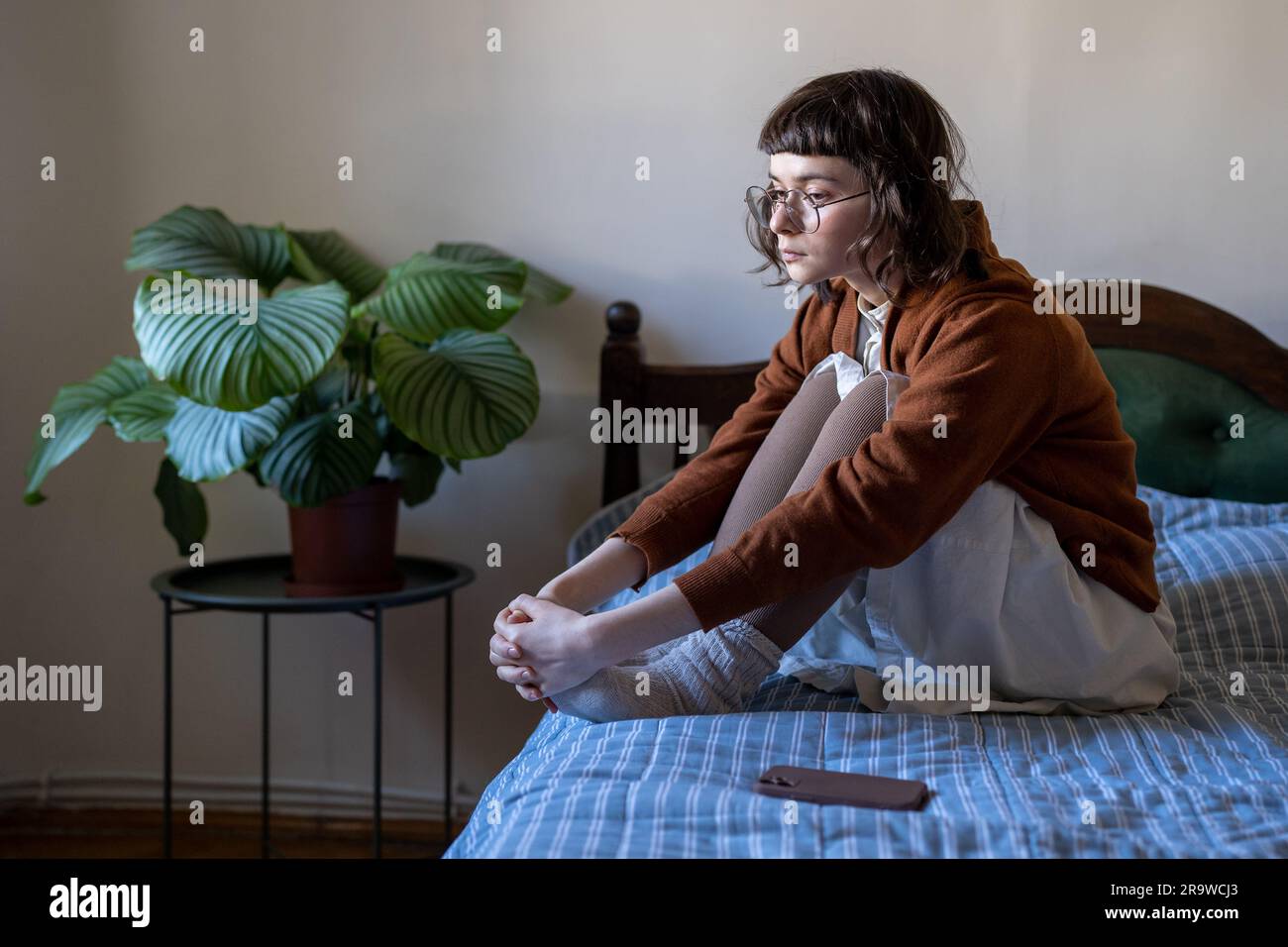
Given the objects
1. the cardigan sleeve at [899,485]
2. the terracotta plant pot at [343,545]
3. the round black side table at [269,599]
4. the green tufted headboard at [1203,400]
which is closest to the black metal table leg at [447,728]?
the round black side table at [269,599]

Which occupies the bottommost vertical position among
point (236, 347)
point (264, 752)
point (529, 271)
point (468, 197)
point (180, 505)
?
point (264, 752)

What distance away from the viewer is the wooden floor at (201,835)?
205 centimetres

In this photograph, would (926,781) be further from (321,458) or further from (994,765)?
(321,458)

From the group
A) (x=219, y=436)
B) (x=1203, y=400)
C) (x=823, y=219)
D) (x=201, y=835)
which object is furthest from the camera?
(x=201, y=835)

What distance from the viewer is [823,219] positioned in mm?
1162

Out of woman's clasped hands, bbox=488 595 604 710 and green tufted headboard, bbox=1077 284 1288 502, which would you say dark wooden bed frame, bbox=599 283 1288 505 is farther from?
woman's clasped hands, bbox=488 595 604 710

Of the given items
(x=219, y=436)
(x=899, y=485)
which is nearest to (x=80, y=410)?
(x=219, y=436)

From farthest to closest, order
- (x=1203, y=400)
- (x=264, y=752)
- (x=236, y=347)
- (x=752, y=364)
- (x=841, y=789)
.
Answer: (x=264, y=752) < (x=752, y=364) < (x=1203, y=400) < (x=236, y=347) < (x=841, y=789)

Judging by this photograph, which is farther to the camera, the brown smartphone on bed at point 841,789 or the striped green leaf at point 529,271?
the striped green leaf at point 529,271

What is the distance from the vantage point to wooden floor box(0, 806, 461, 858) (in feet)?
6.72

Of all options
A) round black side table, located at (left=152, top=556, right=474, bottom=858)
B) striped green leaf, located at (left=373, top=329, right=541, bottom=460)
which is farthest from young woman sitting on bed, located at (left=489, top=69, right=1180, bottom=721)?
round black side table, located at (left=152, top=556, right=474, bottom=858)

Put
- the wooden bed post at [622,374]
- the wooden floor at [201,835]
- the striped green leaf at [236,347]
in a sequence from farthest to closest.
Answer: the wooden floor at [201,835] → the wooden bed post at [622,374] → the striped green leaf at [236,347]

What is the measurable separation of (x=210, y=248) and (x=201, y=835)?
0.98 meters

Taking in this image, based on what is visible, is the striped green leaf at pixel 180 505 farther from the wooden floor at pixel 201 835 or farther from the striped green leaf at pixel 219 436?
the wooden floor at pixel 201 835
